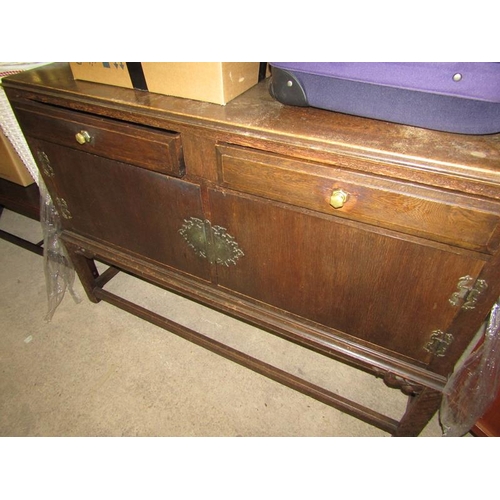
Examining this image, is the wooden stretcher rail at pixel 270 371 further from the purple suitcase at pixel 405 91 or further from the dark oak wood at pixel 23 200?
the purple suitcase at pixel 405 91

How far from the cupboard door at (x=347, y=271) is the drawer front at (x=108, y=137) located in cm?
17

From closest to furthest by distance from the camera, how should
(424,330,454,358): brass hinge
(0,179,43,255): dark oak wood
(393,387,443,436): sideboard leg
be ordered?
(424,330,454,358): brass hinge, (393,387,443,436): sideboard leg, (0,179,43,255): dark oak wood

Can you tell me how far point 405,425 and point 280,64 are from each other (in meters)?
1.19

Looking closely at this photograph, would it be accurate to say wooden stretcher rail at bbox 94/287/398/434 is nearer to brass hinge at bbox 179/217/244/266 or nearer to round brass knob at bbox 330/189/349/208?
brass hinge at bbox 179/217/244/266

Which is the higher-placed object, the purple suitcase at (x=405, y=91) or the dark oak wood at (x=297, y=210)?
the purple suitcase at (x=405, y=91)

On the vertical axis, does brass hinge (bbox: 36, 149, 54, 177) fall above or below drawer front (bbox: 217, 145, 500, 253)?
below

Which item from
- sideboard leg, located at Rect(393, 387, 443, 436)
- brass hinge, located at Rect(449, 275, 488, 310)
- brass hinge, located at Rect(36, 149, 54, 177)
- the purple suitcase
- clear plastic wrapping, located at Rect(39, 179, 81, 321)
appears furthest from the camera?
clear plastic wrapping, located at Rect(39, 179, 81, 321)

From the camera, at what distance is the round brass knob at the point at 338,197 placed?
2.39 feet

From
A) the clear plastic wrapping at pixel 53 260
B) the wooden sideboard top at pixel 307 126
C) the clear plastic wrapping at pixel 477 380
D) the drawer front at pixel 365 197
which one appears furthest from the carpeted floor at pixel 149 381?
the wooden sideboard top at pixel 307 126

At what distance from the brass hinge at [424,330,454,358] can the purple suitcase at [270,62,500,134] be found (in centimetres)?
49

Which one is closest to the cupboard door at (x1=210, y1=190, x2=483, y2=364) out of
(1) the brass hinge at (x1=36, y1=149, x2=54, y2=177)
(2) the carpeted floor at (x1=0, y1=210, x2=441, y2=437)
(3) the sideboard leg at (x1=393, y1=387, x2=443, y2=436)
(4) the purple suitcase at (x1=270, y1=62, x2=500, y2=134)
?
(3) the sideboard leg at (x1=393, y1=387, x2=443, y2=436)

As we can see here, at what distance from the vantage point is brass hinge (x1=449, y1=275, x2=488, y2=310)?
2.38 ft

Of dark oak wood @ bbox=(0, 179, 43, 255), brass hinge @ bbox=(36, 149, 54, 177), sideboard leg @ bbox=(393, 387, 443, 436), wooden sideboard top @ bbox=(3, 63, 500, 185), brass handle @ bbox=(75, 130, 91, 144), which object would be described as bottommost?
sideboard leg @ bbox=(393, 387, 443, 436)

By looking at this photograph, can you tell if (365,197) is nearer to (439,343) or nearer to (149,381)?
(439,343)
